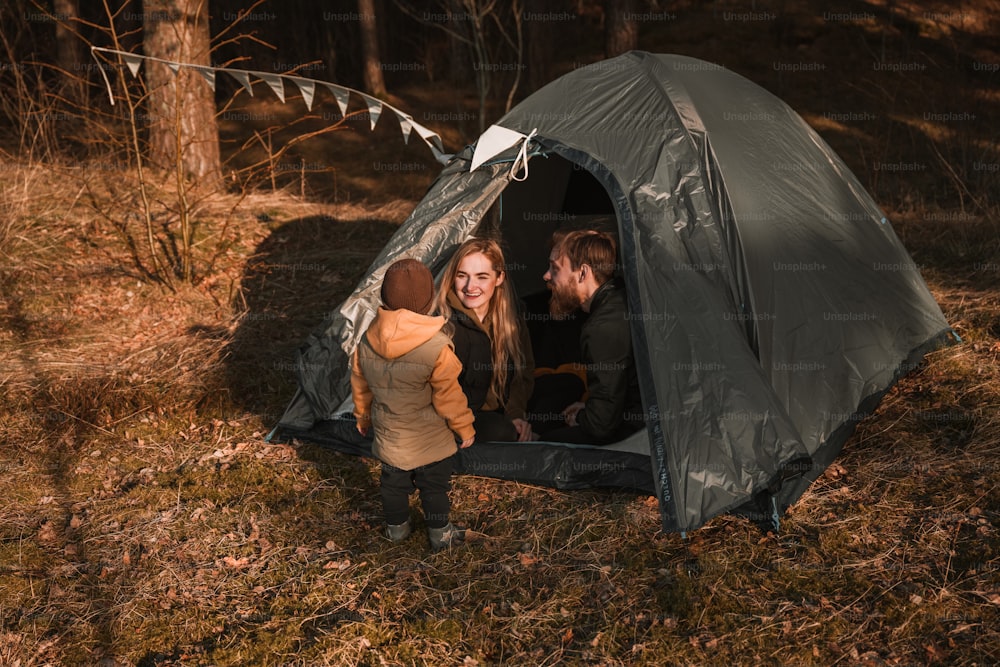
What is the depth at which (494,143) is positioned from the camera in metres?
4.63

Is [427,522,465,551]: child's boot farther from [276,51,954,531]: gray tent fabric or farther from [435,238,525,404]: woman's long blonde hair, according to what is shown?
[435,238,525,404]: woman's long blonde hair

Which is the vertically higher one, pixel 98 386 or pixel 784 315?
pixel 784 315

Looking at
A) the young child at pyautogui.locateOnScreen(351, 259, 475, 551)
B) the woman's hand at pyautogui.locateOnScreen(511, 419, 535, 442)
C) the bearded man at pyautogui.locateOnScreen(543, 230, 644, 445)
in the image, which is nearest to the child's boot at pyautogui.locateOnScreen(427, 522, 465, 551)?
the young child at pyautogui.locateOnScreen(351, 259, 475, 551)

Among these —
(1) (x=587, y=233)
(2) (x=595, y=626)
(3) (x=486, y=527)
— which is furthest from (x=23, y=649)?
(1) (x=587, y=233)

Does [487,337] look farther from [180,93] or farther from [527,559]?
[180,93]

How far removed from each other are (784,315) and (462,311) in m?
1.71

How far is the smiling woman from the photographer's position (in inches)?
173

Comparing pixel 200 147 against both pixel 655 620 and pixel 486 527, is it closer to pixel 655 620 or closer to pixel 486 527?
pixel 486 527

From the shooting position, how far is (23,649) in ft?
11.1

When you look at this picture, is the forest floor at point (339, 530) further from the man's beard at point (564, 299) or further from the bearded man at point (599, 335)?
the man's beard at point (564, 299)

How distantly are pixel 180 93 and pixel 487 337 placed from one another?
5269 millimetres

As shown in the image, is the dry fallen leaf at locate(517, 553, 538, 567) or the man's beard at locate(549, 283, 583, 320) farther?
the man's beard at locate(549, 283, 583, 320)

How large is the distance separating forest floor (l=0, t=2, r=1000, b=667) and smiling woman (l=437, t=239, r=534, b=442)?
0.39 metres

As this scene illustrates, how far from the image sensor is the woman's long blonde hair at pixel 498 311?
4410 mm
